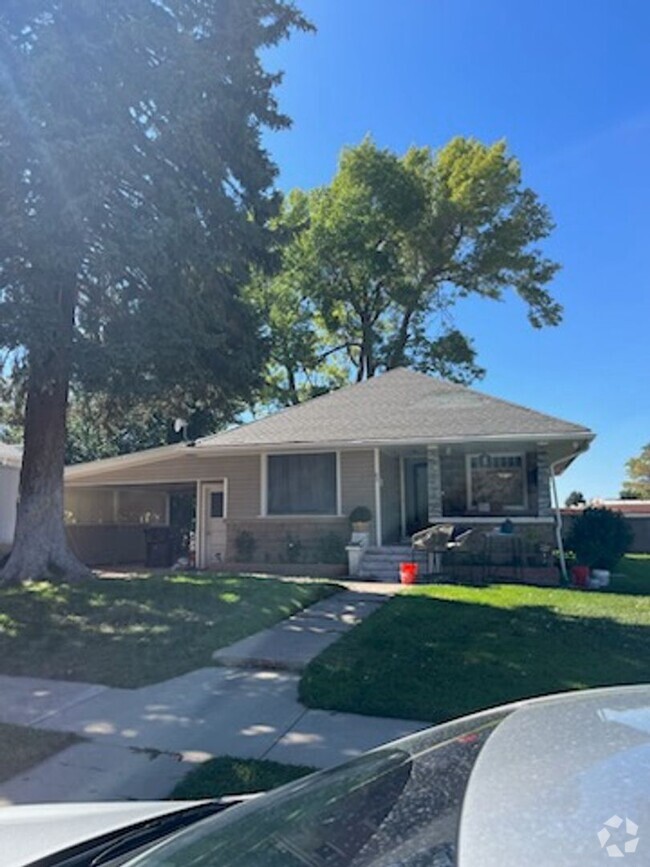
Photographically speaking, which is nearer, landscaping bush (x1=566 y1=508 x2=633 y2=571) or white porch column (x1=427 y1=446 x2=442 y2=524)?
landscaping bush (x1=566 y1=508 x2=633 y2=571)

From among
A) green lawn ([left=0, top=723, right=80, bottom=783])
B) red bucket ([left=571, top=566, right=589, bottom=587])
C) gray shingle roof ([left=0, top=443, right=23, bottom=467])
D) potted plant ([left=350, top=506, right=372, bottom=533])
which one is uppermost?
gray shingle roof ([left=0, top=443, right=23, bottom=467])

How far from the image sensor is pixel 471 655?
660cm

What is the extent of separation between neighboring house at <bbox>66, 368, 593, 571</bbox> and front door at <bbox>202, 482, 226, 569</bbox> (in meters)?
0.03

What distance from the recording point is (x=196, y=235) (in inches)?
399

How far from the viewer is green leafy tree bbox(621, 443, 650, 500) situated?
5397cm

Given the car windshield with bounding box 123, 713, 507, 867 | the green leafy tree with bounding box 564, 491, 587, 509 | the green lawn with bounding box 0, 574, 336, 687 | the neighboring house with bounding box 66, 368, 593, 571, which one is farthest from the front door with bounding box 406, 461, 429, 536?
the green leafy tree with bounding box 564, 491, 587, 509

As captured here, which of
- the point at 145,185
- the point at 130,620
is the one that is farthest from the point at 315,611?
the point at 145,185

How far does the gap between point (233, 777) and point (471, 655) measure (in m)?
3.44

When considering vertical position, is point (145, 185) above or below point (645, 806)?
above

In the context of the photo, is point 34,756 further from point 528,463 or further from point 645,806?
point 528,463

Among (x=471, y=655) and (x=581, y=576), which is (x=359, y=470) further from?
(x=471, y=655)

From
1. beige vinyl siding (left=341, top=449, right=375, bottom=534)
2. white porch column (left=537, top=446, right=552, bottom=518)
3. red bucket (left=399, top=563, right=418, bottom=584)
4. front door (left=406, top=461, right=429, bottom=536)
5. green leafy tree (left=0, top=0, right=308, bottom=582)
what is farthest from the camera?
front door (left=406, top=461, right=429, bottom=536)

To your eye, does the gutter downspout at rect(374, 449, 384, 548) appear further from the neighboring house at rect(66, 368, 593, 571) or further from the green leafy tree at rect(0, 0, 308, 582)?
the green leafy tree at rect(0, 0, 308, 582)

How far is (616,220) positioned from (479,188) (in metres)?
12.5
